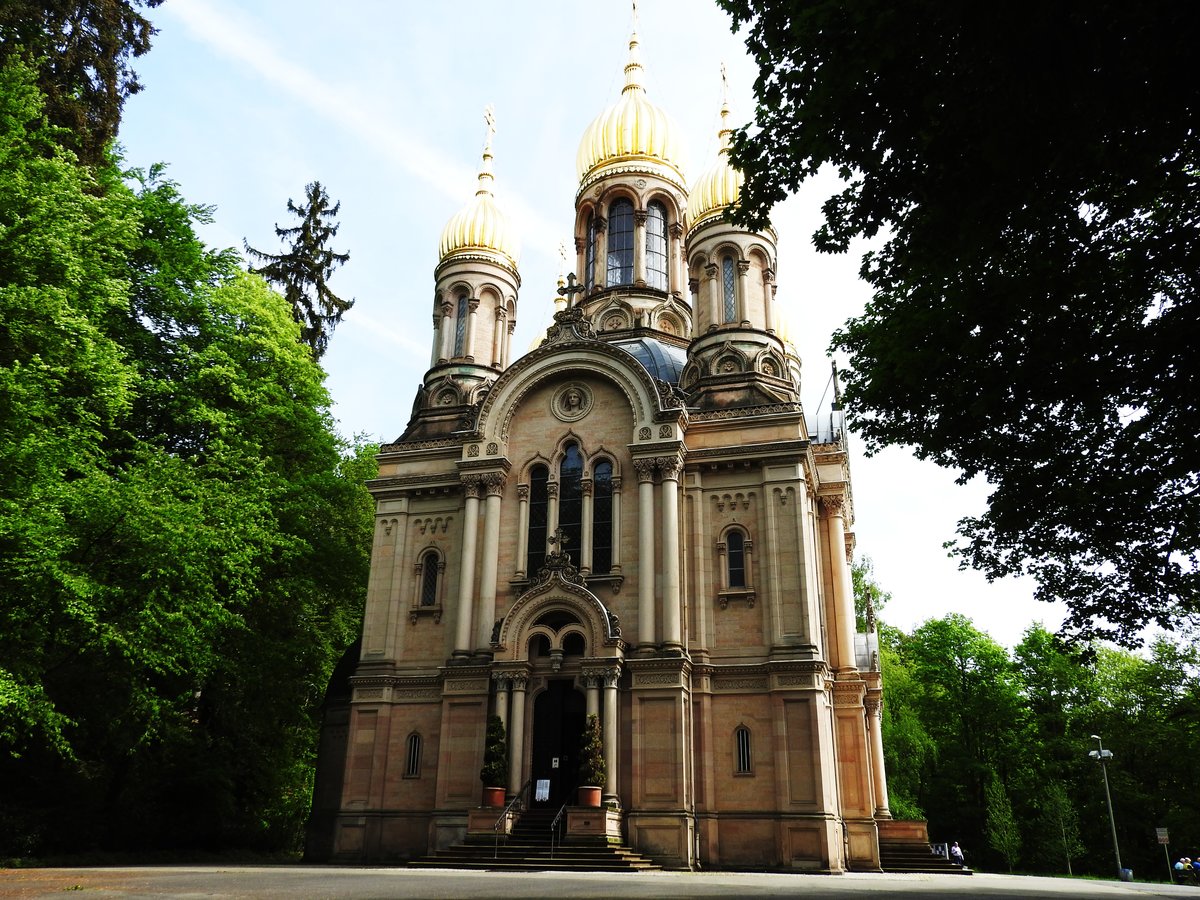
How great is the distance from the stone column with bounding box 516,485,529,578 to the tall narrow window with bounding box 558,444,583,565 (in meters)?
0.93

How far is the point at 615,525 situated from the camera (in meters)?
24.5

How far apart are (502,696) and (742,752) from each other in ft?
19.1

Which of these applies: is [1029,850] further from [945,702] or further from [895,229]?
[895,229]

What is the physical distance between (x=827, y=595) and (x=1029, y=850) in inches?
859

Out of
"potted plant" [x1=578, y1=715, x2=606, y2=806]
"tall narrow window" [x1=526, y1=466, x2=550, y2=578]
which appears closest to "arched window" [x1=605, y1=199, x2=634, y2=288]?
"tall narrow window" [x1=526, y1=466, x2=550, y2=578]

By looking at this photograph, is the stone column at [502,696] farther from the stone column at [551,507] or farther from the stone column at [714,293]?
the stone column at [714,293]

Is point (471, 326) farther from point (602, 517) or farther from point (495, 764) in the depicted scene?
point (495, 764)

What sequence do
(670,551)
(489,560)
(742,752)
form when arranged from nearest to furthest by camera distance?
(742,752) < (670,551) < (489,560)

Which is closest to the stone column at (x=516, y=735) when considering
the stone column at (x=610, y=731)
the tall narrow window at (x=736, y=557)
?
the stone column at (x=610, y=731)

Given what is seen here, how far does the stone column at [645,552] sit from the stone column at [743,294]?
6217 millimetres

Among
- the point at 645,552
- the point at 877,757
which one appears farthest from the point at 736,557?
the point at 877,757

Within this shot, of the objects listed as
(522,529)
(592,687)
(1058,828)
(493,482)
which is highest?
(493,482)

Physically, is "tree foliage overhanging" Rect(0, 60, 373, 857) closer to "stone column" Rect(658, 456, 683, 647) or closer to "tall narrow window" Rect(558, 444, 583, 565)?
"tall narrow window" Rect(558, 444, 583, 565)

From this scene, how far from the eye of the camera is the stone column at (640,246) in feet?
113
